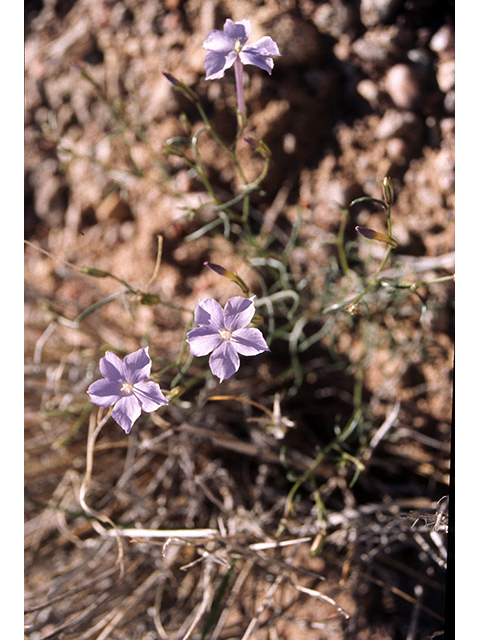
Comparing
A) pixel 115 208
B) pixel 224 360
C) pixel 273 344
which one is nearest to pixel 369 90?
pixel 273 344

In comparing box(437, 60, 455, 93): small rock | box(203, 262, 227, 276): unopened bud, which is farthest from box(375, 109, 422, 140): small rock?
box(203, 262, 227, 276): unopened bud

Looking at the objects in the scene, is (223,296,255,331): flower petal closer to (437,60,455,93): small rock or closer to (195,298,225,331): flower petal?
(195,298,225,331): flower petal

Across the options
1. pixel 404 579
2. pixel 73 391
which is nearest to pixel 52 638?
pixel 73 391

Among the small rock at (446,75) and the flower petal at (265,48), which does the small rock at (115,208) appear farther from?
the small rock at (446,75)

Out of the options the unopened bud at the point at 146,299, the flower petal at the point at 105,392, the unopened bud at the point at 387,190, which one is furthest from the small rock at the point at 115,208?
the unopened bud at the point at 387,190

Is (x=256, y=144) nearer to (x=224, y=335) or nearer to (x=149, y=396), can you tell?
(x=224, y=335)
